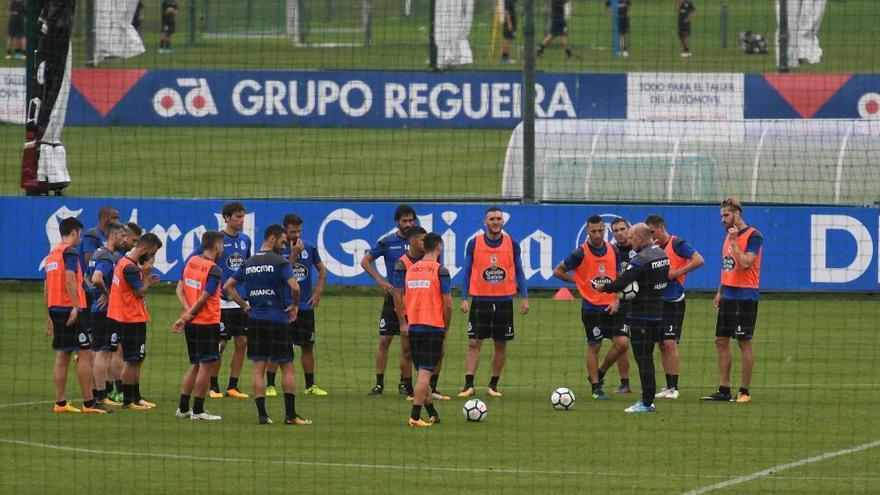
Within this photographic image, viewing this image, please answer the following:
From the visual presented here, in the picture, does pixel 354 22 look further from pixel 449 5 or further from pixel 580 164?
pixel 580 164

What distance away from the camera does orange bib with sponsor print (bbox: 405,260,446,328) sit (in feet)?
50.4

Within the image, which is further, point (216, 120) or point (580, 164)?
point (216, 120)

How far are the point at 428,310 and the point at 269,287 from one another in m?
1.51

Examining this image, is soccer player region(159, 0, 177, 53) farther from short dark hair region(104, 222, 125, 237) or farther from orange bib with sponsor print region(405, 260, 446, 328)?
orange bib with sponsor print region(405, 260, 446, 328)

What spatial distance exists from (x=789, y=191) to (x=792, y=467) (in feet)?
41.8

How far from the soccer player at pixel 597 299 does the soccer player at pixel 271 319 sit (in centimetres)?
333

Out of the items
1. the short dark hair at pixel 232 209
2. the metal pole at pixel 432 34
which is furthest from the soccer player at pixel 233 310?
the metal pole at pixel 432 34

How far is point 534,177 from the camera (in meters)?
24.5

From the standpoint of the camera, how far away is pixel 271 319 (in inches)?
598

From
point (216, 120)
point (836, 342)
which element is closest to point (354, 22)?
point (216, 120)

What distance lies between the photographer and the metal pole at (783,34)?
30.2 m

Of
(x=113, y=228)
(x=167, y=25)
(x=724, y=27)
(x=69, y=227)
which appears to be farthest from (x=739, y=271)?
(x=724, y=27)

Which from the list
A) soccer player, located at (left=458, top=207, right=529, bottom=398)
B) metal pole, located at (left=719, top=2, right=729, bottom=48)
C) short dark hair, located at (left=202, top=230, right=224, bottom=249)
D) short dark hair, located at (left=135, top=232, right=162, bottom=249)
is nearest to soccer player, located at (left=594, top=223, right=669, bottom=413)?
soccer player, located at (left=458, top=207, right=529, bottom=398)

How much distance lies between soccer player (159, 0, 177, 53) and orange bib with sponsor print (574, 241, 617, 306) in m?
20.3
